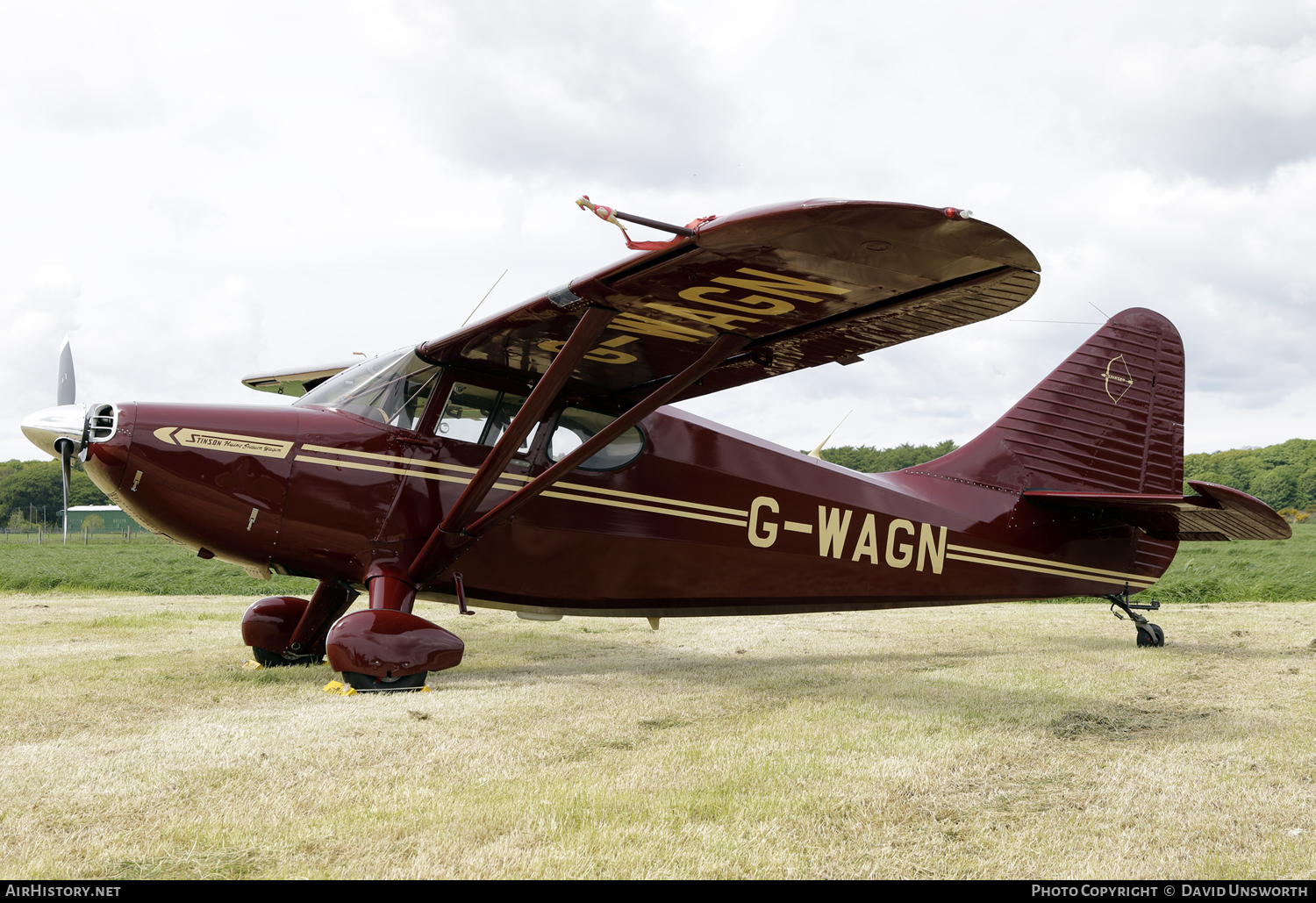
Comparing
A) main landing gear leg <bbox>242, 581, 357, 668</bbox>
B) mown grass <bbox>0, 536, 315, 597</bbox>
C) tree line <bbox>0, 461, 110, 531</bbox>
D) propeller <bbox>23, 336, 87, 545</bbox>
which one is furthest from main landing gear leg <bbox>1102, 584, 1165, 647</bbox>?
tree line <bbox>0, 461, 110, 531</bbox>

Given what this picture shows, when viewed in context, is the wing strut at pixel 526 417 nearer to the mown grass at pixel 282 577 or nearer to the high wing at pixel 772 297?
the high wing at pixel 772 297

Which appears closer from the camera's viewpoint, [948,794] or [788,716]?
[948,794]

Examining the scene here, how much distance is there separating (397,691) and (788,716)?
241cm

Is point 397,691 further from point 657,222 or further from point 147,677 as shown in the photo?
point 657,222

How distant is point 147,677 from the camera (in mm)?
5586

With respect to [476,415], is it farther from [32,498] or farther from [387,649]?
[32,498]

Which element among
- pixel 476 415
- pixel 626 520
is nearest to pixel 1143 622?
pixel 626 520

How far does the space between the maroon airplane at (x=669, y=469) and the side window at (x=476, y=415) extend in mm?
16

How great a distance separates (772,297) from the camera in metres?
4.87

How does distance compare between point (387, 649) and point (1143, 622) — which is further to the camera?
point (1143, 622)

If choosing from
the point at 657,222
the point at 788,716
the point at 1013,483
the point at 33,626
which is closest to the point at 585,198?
the point at 657,222

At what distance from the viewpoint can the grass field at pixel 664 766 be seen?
2.52 metres

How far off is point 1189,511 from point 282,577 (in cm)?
1813

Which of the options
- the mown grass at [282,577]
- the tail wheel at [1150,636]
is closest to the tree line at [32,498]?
the mown grass at [282,577]
